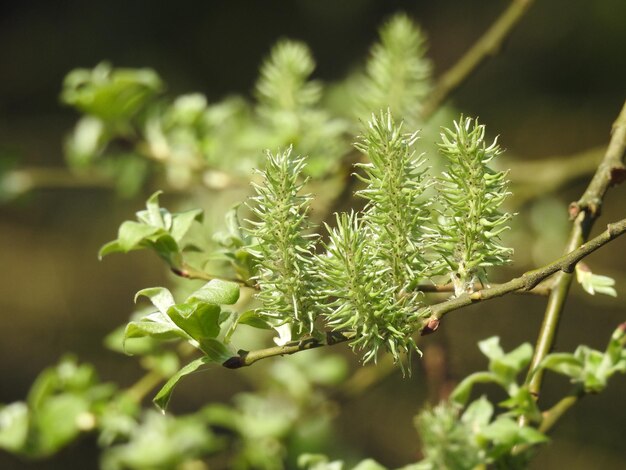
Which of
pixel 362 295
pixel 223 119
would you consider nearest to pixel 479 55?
pixel 223 119

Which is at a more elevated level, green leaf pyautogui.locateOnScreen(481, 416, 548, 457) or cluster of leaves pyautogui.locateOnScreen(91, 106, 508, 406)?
cluster of leaves pyautogui.locateOnScreen(91, 106, 508, 406)

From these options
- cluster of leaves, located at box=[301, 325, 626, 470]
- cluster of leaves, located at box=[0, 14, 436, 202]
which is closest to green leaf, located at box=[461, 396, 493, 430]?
cluster of leaves, located at box=[301, 325, 626, 470]

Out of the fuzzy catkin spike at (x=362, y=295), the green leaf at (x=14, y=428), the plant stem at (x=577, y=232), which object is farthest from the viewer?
the green leaf at (x=14, y=428)

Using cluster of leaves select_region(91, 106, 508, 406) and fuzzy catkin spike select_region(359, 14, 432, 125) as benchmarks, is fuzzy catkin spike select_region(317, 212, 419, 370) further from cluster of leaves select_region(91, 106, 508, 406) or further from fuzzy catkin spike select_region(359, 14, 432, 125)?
fuzzy catkin spike select_region(359, 14, 432, 125)

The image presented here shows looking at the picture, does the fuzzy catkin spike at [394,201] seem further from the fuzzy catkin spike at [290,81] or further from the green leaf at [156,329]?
the fuzzy catkin spike at [290,81]

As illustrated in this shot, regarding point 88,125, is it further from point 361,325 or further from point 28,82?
point 28,82

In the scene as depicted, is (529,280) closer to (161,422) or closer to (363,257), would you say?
(363,257)

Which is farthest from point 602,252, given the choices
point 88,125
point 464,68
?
point 88,125

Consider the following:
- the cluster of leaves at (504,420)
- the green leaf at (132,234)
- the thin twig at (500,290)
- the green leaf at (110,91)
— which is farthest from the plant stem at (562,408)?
the green leaf at (110,91)
